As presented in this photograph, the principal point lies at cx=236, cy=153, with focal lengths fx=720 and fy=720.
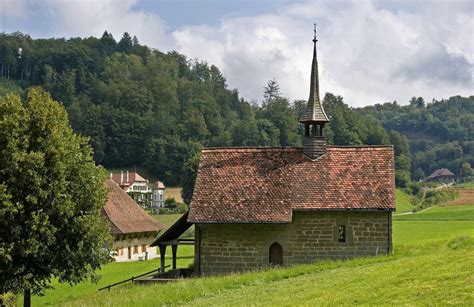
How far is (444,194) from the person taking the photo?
106 meters

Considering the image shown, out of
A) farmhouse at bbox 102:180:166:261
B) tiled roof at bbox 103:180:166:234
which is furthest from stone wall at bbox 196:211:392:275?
tiled roof at bbox 103:180:166:234

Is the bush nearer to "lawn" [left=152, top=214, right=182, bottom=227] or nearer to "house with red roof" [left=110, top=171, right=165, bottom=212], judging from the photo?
"lawn" [left=152, top=214, right=182, bottom=227]

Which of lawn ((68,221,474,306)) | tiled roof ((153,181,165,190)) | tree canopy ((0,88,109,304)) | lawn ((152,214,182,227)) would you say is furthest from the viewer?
tiled roof ((153,181,165,190))

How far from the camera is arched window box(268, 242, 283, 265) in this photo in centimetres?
3269

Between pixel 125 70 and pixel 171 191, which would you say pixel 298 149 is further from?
pixel 125 70

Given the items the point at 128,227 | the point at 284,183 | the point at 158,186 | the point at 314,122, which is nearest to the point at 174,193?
the point at 158,186

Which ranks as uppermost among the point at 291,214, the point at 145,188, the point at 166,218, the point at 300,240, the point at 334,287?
the point at 145,188

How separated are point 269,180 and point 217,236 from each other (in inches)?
144

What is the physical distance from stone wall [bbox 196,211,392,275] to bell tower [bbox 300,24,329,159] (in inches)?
154

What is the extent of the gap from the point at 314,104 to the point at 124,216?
2552cm

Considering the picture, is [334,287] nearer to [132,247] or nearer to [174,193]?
[132,247]

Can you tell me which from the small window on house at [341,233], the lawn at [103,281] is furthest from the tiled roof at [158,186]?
the small window on house at [341,233]

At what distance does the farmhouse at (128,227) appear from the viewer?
5406 centimetres

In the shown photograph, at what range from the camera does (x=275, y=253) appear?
32.8 meters
